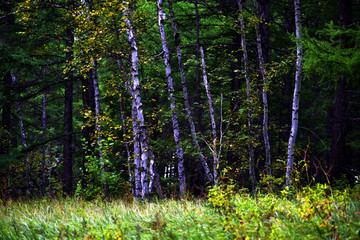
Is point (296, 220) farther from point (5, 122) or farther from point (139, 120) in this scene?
point (5, 122)

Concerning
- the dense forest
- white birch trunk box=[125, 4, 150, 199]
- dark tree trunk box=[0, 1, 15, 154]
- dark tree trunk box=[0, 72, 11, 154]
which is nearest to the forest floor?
the dense forest

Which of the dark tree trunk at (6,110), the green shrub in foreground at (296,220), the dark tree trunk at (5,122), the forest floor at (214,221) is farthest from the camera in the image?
the dark tree trunk at (5,122)

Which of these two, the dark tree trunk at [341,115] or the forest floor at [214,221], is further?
the dark tree trunk at [341,115]

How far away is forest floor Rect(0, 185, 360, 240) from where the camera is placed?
143 inches

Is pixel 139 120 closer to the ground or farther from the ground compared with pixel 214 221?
farther from the ground

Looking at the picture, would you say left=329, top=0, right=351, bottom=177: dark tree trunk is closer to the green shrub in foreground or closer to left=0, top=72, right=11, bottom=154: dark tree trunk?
the green shrub in foreground

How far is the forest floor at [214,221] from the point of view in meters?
3.63

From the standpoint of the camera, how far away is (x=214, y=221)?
4379 mm

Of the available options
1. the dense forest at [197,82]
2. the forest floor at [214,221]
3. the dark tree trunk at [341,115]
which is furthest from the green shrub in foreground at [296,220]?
the dark tree trunk at [341,115]

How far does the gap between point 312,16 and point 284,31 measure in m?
1.36

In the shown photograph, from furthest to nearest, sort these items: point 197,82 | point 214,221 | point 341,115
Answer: point 197,82
point 341,115
point 214,221

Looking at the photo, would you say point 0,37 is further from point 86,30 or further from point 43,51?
point 86,30

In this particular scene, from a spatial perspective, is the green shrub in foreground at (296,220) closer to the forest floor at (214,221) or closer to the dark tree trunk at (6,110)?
the forest floor at (214,221)

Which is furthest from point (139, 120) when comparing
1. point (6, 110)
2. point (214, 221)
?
point (6, 110)
